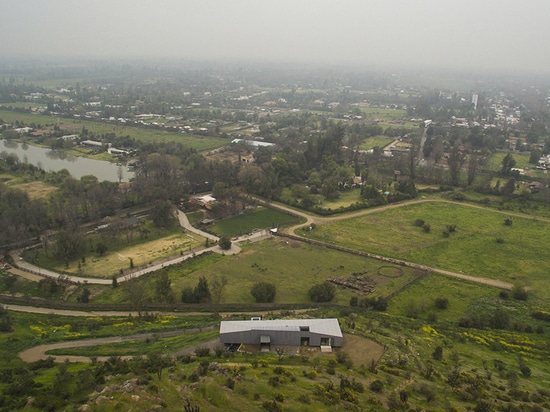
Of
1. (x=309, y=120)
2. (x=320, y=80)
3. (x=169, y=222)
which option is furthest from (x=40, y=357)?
Result: (x=320, y=80)

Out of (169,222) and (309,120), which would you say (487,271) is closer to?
(169,222)

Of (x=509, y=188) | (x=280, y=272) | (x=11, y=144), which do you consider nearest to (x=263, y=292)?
(x=280, y=272)

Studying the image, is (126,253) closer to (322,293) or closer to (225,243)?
(225,243)

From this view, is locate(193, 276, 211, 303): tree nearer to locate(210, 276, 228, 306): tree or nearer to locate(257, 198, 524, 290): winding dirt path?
locate(210, 276, 228, 306): tree

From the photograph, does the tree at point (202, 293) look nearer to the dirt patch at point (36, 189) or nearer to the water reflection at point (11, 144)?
the dirt patch at point (36, 189)

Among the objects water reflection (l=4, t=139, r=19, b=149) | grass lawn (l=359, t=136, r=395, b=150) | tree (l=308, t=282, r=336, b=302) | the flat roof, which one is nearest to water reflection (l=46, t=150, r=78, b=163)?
water reflection (l=4, t=139, r=19, b=149)

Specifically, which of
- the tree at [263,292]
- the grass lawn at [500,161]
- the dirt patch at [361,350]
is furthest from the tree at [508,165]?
the dirt patch at [361,350]
